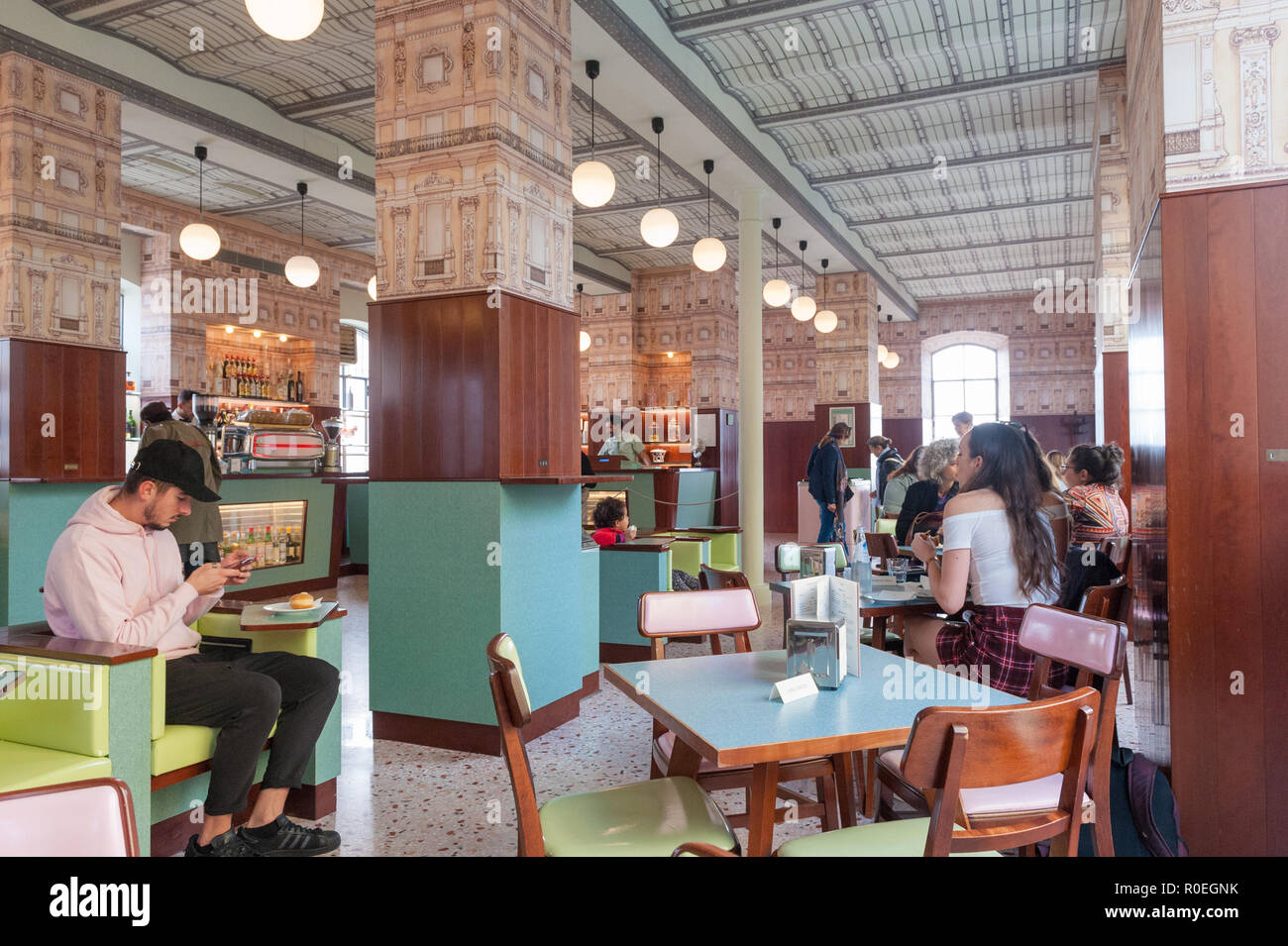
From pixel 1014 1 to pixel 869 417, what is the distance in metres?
7.95

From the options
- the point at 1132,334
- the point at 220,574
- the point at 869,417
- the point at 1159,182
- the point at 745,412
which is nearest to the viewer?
the point at 220,574

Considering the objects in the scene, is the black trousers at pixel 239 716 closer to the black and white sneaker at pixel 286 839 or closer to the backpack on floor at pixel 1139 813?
the black and white sneaker at pixel 286 839

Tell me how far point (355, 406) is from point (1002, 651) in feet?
41.4

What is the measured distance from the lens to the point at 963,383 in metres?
17.3

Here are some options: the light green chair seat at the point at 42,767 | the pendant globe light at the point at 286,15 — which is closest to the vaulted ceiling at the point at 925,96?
the pendant globe light at the point at 286,15

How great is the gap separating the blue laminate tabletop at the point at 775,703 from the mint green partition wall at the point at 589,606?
254cm

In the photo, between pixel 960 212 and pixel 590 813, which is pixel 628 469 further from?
pixel 590 813

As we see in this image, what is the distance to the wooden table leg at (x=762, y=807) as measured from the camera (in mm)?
2148

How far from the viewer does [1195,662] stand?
304cm

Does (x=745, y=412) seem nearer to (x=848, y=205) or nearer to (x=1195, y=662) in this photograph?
(x=848, y=205)

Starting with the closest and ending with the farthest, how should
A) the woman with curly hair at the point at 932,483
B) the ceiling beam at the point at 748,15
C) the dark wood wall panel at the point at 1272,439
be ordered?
1. the dark wood wall panel at the point at 1272,439
2. the woman with curly hair at the point at 932,483
3. the ceiling beam at the point at 748,15

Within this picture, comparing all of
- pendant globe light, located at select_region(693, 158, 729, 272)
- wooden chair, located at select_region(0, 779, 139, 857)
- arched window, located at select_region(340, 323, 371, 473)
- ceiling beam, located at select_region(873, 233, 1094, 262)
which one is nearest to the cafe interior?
wooden chair, located at select_region(0, 779, 139, 857)

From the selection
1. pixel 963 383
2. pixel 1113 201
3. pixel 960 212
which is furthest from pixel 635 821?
pixel 963 383

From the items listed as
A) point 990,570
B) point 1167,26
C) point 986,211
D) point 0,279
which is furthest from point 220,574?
point 986,211
